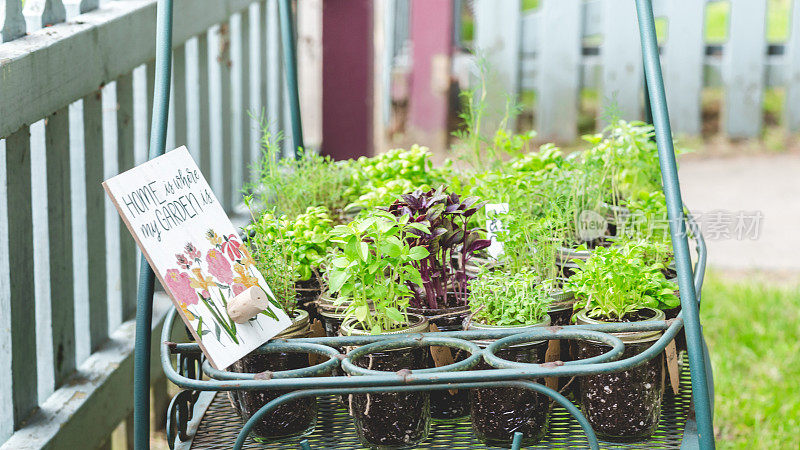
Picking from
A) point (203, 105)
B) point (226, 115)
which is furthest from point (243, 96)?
point (203, 105)

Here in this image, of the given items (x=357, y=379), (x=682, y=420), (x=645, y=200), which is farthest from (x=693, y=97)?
(x=357, y=379)

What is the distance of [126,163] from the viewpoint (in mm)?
2271

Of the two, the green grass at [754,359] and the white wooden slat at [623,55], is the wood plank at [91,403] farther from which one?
the white wooden slat at [623,55]

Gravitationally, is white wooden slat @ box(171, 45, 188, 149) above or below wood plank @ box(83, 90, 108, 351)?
above

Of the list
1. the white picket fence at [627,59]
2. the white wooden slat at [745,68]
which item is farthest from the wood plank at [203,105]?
the white wooden slat at [745,68]

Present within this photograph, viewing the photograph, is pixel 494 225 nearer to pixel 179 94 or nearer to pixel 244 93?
pixel 179 94

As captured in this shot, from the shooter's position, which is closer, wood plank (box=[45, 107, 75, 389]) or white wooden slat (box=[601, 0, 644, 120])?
wood plank (box=[45, 107, 75, 389])

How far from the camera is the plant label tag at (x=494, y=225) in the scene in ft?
5.11

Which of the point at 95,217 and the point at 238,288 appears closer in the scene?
the point at 238,288

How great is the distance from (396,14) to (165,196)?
18.9ft

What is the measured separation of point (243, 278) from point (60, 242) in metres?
0.74

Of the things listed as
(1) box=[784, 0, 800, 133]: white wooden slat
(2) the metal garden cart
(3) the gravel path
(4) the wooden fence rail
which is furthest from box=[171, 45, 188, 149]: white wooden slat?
(1) box=[784, 0, 800, 133]: white wooden slat

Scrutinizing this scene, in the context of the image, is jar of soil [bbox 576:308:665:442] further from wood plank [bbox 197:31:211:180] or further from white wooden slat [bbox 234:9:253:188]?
white wooden slat [bbox 234:9:253:188]

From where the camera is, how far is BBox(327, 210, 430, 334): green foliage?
126cm
